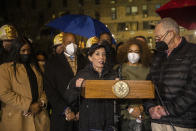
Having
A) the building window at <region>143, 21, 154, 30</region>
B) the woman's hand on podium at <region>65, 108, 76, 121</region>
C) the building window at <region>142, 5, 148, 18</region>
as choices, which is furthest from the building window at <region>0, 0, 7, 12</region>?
the woman's hand on podium at <region>65, 108, 76, 121</region>

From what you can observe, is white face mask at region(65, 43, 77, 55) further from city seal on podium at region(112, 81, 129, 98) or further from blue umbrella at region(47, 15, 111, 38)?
city seal on podium at region(112, 81, 129, 98)

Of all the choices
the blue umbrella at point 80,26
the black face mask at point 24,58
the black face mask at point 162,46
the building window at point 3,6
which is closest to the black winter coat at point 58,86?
the black face mask at point 24,58

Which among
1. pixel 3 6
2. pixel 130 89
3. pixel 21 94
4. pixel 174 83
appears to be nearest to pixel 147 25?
pixel 3 6

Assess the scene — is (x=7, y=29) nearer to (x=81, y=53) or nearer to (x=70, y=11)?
(x=81, y=53)

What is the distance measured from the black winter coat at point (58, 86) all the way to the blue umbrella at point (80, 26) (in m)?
0.69

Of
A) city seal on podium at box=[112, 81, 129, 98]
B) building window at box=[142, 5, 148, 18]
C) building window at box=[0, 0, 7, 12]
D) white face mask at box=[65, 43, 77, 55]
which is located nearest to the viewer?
city seal on podium at box=[112, 81, 129, 98]

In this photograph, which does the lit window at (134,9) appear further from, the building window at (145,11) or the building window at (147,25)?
the building window at (147,25)

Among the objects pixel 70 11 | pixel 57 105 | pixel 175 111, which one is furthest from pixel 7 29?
pixel 70 11

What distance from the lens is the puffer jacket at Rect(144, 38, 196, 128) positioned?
10.5ft

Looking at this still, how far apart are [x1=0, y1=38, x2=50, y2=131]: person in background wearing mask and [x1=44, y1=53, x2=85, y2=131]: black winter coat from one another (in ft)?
0.53

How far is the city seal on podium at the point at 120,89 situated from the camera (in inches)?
112

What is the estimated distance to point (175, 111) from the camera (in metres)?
3.25

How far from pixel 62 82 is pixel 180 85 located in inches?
87.7

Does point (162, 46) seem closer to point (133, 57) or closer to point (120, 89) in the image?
point (120, 89)
